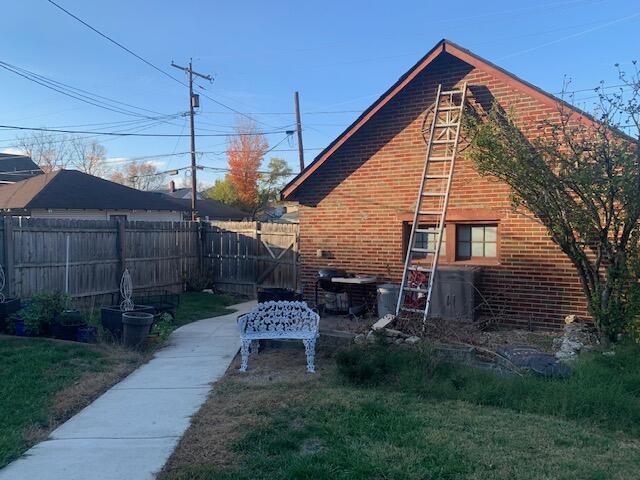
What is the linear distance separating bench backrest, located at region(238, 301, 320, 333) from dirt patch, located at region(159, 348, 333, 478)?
17.6 inches

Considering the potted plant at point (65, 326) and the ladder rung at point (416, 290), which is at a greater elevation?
the ladder rung at point (416, 290)

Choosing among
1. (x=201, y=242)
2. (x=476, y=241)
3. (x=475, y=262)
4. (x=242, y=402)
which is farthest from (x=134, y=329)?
(x=201, y=242)

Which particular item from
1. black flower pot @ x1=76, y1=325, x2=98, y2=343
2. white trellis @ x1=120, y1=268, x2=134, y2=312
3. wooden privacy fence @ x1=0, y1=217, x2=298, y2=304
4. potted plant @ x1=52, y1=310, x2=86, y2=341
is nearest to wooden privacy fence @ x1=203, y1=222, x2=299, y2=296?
wooden privacy fence @ x1=0, y1=217, x2=298, y2=304

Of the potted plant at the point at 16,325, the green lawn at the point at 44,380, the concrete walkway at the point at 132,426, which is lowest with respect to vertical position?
the concrete walkway at the point at 132,426

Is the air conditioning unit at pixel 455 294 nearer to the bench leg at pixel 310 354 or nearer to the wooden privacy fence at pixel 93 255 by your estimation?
the bench leg at pixel 310 354

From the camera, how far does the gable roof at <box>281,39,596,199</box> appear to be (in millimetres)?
9109

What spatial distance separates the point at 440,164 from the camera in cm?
1046

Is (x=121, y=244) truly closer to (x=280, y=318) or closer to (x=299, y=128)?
(x=280, y=318)

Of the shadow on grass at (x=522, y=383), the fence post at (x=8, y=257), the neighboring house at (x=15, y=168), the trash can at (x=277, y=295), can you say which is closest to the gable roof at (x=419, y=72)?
the trash can at (x=277, y=295)

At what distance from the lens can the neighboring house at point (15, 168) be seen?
3322 cm

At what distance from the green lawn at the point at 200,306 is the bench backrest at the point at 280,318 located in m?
4.09

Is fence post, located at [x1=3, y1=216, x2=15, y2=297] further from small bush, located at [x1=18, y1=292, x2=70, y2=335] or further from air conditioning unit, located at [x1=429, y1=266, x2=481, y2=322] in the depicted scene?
air conditioning unit, located at [x1=429, y1=266, x2=481, y2=322]

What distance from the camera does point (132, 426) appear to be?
5.46 meters

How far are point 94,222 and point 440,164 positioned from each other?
8028 mm
